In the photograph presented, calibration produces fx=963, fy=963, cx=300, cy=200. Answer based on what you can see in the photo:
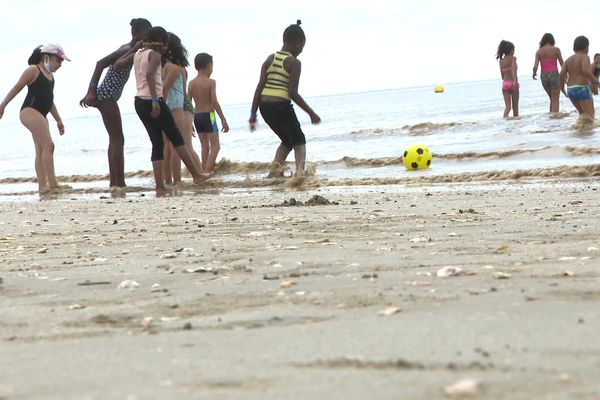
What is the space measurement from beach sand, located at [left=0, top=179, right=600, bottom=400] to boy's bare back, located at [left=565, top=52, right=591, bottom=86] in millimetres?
10057

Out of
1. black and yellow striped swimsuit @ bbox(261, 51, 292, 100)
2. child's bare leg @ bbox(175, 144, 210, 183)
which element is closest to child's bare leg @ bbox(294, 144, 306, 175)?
black and yellow striped swimsuit @ bbox(261, 51, 292, 100)

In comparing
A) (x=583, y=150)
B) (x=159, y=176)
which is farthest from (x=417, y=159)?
(x=159, y=176)

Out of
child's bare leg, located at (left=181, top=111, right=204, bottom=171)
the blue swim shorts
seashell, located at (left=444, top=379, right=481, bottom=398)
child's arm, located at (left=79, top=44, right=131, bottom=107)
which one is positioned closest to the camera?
seashell, located at (left=444, top=379, right=481, bottom=398)

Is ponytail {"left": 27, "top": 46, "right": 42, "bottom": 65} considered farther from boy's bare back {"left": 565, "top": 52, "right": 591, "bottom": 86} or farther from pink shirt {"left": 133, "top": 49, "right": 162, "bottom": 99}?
boy's bare back {"left": 565, "top": 52, "right": 591, "bottom": 86}

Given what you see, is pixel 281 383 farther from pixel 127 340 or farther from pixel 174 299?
pixel 174 299

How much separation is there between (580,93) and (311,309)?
1350cm

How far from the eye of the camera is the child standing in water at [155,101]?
945 centimetres

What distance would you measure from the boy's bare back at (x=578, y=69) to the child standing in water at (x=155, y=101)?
25.5 feet

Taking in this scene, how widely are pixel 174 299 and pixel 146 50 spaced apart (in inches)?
263

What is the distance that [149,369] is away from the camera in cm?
221

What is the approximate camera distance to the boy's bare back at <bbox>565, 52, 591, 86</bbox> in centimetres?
1526

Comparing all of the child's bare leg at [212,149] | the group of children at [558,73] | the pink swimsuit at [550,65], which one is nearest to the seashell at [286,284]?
the child's bare leg at [212,149]

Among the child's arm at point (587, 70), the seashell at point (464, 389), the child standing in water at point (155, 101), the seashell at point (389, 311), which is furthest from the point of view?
the child's arm at point (587, 70)

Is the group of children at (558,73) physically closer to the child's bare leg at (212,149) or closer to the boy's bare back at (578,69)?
the boy's bare back at (578,69)
